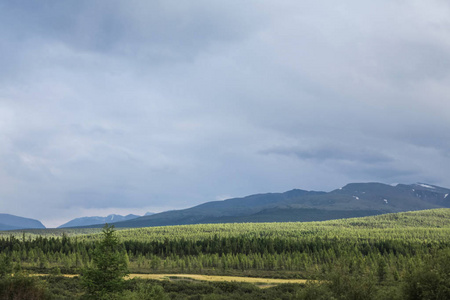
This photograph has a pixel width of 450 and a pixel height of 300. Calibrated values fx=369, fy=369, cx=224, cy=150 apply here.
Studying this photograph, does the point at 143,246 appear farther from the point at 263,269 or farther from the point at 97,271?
the point at 97,271

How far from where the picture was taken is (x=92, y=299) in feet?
122

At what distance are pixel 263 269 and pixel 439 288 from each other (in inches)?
3499

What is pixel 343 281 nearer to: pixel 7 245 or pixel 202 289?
pixel 202 289

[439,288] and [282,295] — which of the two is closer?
[439,288]

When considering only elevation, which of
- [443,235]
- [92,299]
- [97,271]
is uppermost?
[97,271]

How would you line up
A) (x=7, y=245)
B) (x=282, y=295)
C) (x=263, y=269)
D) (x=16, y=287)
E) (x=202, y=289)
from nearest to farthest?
(x=16, y=287) < (x=282, y=295) < (x=202, y=289) < (x=263, y=269) < (x=7, y=245)

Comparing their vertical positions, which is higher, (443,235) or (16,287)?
(16,287)

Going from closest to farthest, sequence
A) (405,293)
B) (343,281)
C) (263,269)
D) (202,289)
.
A: (405,293), (343,281), (202,289), (263,269)

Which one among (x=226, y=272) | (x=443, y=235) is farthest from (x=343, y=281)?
(x=443, y=235)

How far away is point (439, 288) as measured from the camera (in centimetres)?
2488

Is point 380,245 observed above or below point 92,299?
below

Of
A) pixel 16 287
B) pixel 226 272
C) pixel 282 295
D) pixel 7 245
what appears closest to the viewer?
pixel 16 287

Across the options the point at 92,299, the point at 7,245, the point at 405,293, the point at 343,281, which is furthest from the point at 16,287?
the point at 7,245

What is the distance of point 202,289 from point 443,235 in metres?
156
